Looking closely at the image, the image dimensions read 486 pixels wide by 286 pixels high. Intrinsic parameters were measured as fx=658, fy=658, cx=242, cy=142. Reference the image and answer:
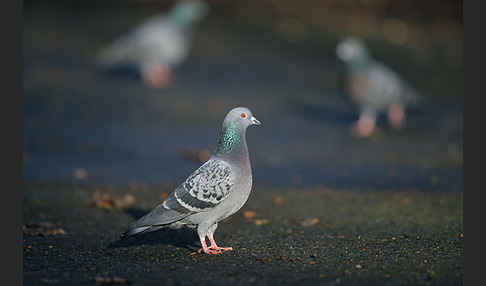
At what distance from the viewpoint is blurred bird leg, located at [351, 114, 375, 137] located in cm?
1130

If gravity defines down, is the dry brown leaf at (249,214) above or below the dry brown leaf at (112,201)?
below

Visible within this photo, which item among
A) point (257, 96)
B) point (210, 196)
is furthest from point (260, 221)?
point (257, 96)

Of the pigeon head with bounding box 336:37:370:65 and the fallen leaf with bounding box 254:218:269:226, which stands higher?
the pigeon head with bounding box 336:37:370:65

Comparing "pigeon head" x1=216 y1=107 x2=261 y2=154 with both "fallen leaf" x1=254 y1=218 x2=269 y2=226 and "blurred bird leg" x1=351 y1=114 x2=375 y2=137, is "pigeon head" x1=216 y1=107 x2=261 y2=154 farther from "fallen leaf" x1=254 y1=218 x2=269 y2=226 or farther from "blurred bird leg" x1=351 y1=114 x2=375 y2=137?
"blurred bird leg" x1=351 y1=114 x2=375 y2=137

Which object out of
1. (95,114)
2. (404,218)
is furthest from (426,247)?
(95,114)

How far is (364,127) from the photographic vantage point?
11.4 meters

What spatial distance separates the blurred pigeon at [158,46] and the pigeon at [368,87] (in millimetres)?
3833

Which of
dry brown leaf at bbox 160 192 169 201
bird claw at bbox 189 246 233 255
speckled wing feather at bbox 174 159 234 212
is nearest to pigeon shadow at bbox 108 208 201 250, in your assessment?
bird claw at bbox 189 246 233 255

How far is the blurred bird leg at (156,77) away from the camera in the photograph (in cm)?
1374

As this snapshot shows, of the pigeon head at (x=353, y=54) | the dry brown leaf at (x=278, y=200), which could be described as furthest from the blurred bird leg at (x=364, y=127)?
the dry brown leaf at (x=278, y=200)

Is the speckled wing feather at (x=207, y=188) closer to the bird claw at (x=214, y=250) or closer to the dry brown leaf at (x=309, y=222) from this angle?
the bird claw at (x=214, y=250)

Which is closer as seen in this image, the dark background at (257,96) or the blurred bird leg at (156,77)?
the dark background at (257,96)

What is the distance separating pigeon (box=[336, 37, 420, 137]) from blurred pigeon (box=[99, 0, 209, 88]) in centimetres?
383

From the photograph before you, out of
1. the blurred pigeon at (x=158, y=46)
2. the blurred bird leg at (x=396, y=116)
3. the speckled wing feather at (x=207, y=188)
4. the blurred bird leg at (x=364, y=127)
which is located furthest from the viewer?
the blurred pigeon at (x=158, y=46)
